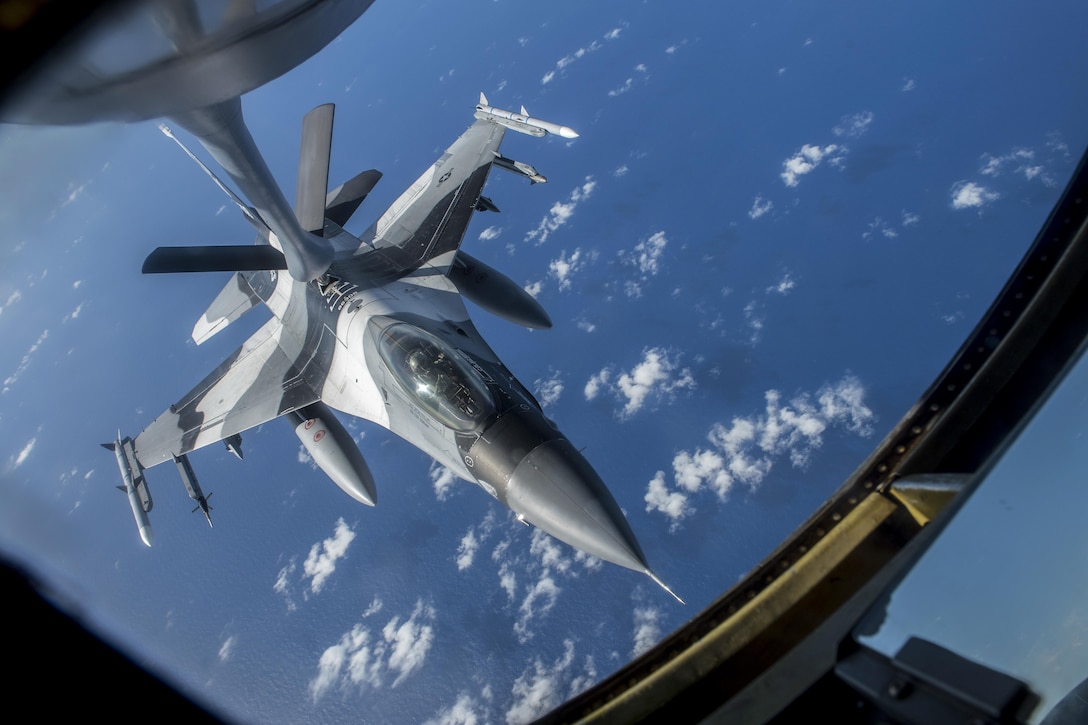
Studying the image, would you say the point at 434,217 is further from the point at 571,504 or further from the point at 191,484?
the point at 571,504

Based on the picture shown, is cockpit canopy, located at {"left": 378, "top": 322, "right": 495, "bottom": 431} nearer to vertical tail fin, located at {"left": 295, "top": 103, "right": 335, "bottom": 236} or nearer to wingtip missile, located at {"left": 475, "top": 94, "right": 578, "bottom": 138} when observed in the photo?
vertical tail fin, located at {"left": 295, "top": 103, "right": 335, "bottom": 236}

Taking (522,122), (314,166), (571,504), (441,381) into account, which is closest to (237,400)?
(314,166)

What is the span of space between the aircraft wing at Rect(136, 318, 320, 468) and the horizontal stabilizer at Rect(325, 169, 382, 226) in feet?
10.4

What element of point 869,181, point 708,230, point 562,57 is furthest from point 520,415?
point 562,57

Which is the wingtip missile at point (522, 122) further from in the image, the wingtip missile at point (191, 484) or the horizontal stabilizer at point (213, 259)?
the wingtip missile at point (191, 484)

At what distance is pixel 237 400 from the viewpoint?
1253 centimetres

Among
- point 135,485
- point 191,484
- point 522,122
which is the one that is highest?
point 522,122

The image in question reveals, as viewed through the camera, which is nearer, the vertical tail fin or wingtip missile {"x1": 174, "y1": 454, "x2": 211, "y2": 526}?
the vertical tail fin

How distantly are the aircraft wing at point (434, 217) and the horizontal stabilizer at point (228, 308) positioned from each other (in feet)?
11.3

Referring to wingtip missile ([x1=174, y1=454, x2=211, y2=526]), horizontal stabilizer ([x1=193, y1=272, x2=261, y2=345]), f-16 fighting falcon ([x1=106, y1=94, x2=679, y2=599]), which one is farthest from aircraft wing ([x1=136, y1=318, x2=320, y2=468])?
horizontal stabilizer ([x1=193, y1=272, x2=261, y2=345])

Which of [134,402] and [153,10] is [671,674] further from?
[134,402]

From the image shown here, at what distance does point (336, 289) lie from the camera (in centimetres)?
1140

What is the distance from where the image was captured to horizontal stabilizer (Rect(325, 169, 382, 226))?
48.3 feet

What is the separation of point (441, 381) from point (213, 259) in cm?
456
